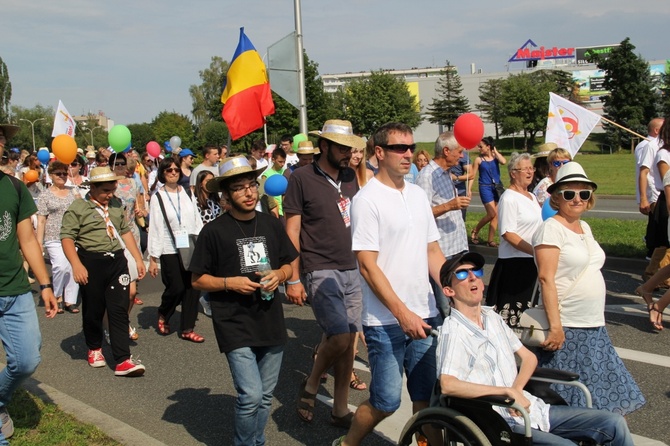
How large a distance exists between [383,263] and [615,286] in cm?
604

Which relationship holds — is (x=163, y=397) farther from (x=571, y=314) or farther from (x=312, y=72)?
(x=312, y=72)

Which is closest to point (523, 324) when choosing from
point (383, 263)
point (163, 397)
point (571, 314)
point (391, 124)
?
point (571, 314)

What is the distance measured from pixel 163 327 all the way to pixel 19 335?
11.4 feet

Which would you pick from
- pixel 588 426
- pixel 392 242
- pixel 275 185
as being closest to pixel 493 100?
pixel 275 185

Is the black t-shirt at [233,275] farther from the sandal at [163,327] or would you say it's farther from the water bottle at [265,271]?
the sandal at [163,327]

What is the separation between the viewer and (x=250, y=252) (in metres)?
4.42

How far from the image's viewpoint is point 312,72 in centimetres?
6825

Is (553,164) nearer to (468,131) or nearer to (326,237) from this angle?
(468,131)

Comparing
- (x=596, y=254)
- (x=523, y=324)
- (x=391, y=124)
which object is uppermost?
(x=391, y=124)

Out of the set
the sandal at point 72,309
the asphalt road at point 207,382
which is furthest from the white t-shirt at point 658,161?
the sandal at point 72,309

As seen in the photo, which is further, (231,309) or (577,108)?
(577,108)

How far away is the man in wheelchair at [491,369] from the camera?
139 inches

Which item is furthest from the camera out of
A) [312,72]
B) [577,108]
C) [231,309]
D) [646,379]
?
[312,72]

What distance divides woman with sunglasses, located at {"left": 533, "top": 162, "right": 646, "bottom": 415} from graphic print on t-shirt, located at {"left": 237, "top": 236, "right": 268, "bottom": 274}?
169cm
